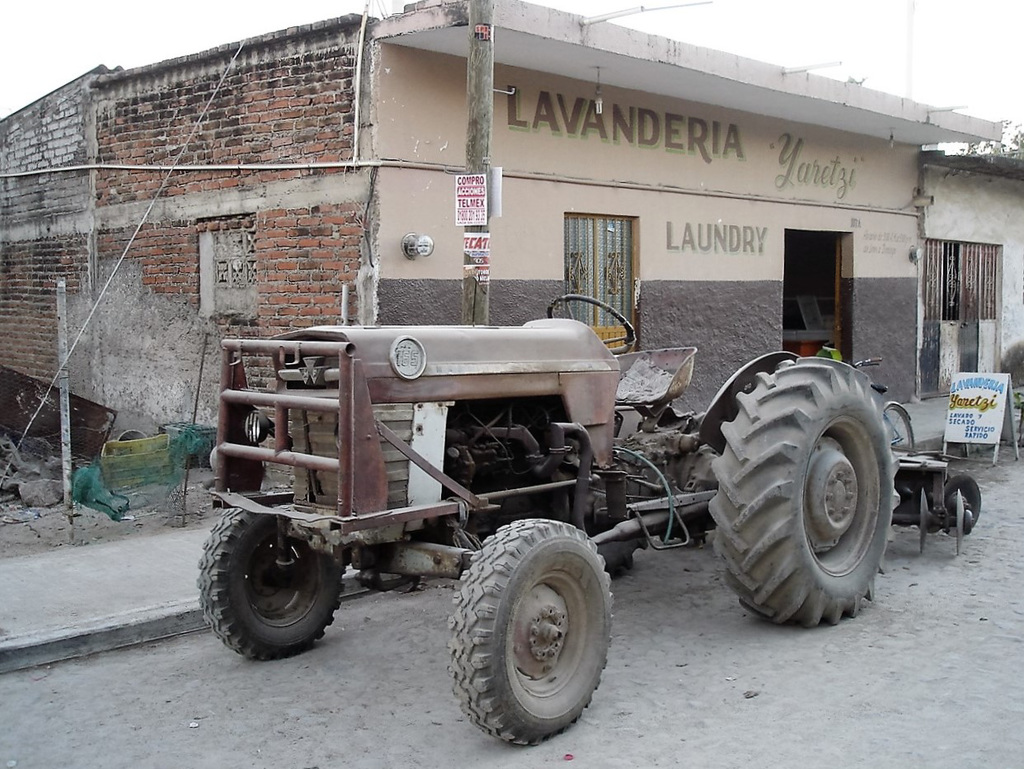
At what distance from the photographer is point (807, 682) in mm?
4852

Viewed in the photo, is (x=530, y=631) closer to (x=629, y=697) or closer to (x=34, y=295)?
(x=629, y=697)

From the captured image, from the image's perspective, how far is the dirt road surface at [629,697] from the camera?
416cm

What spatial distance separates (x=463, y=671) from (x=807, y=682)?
175 centimetres

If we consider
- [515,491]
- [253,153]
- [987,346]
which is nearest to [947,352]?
[987,346]

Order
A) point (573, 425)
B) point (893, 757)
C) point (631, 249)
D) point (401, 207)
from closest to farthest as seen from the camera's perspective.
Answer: point (893, 757)
point (573, 425)
point (401, 207)
point (631, 249)

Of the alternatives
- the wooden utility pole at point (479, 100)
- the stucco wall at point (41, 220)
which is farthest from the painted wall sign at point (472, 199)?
the stucco wall at point (41, 220)

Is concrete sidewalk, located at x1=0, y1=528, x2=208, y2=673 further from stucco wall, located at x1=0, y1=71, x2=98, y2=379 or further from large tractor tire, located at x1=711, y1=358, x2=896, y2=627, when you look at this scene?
stucco wall, located at x1=0, y1=71, x2=98, y2=379

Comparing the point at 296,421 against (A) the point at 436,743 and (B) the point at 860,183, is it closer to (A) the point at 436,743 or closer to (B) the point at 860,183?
(A) the point at 436,743

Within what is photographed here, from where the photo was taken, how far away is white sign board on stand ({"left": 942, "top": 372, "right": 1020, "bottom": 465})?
10773mm

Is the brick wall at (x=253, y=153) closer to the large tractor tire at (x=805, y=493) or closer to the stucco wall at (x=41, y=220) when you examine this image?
the stucco wall at (x=41, y=220)

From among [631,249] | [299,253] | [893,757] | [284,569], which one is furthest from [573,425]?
[631,249]

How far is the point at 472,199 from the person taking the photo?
25.2 feet

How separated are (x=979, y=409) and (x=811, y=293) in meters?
6.55

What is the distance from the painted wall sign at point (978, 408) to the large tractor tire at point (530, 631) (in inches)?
300
